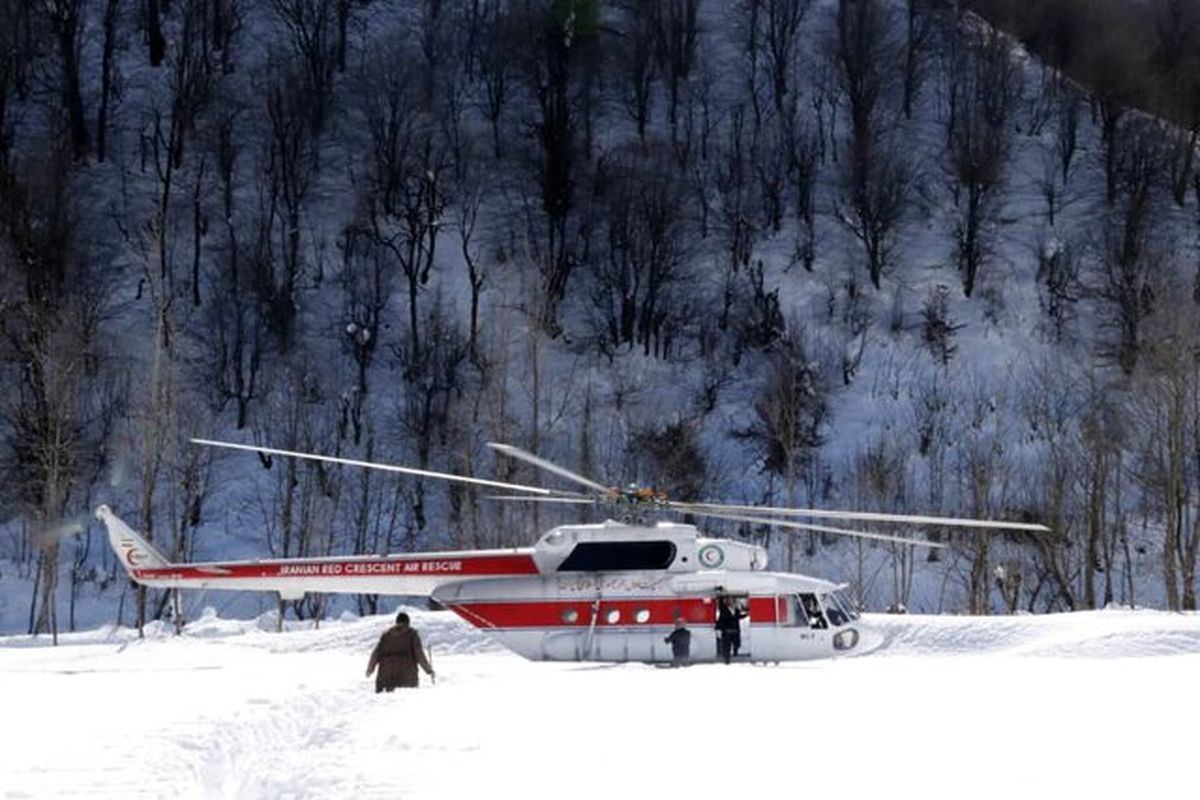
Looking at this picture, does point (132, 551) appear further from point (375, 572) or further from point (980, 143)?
point (980, 143)

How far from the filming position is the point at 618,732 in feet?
31.5

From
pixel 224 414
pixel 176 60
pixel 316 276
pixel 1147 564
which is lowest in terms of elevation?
pixel 1147 564

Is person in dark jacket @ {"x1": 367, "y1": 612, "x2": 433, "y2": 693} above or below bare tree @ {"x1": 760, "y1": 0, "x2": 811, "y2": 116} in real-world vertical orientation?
below

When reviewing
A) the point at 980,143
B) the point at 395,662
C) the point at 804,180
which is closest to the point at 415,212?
the point at 804,180

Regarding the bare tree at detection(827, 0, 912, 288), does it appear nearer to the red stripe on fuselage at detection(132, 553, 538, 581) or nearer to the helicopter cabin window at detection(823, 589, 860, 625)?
the helicopter cabin window at detection(823, 589, 860, 625)

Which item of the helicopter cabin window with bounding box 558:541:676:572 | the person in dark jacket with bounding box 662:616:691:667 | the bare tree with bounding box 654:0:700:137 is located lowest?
the person in dark jacket with bounding box 662:616:691:667

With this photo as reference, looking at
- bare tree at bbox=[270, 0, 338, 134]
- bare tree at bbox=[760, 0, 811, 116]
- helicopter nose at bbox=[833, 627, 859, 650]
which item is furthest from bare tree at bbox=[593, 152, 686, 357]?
helicopter nose at bbox=[833, 627, 859, 650]

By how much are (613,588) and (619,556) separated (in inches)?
17.1

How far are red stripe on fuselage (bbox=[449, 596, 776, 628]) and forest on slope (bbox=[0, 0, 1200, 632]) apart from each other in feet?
40.8

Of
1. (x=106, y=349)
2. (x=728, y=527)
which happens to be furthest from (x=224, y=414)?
(x=728, y=527)

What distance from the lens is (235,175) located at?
147ft

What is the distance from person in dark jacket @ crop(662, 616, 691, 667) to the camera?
1722 cm

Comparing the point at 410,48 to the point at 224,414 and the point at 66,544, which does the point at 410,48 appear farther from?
the point at 66,544

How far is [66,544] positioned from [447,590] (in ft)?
64.9
